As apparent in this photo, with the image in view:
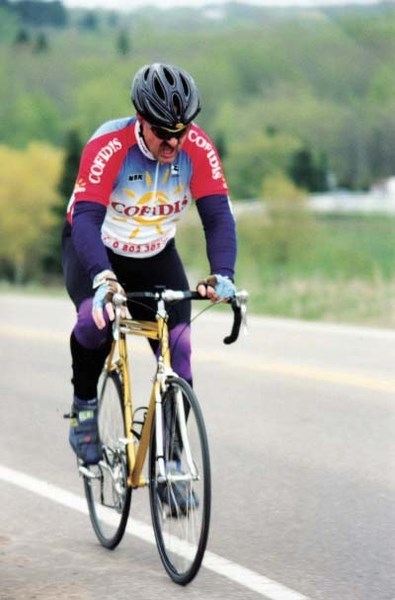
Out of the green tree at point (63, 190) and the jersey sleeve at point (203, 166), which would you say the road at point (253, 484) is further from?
the green tree at point (63, 190)

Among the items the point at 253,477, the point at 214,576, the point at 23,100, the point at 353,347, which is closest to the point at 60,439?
the point at 253,477

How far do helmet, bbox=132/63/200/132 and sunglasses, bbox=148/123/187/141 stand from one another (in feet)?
0.11

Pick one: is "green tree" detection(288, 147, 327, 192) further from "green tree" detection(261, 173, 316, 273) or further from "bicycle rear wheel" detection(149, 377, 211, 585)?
"bicycle rear wheel" detection(149, 377, 211, 585)

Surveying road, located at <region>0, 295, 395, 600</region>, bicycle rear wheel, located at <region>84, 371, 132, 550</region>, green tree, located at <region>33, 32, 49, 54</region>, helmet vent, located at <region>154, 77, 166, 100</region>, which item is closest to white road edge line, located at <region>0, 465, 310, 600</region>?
road, located at <region>0, 295, 395, 600</region>

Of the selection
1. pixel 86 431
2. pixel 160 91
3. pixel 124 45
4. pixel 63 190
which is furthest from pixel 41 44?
pixel 160 91

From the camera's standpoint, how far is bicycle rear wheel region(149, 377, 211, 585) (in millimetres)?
5211

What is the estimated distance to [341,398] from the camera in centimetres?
1032

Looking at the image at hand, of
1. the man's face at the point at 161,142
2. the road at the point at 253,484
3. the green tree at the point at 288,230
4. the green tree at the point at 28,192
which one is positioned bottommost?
the green tree at the point at 28,192

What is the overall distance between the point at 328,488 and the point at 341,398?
10.2 ft

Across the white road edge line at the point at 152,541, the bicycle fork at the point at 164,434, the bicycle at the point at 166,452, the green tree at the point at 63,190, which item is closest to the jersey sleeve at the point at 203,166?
the bicycle at the point at 166,452

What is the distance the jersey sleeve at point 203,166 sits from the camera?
575cm

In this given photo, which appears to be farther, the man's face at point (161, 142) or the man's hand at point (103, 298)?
the man's face at point (161, 142)

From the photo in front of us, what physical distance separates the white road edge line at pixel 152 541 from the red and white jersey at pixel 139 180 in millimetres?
1254

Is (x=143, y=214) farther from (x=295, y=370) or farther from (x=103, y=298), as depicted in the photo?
(x=295, y=370)
